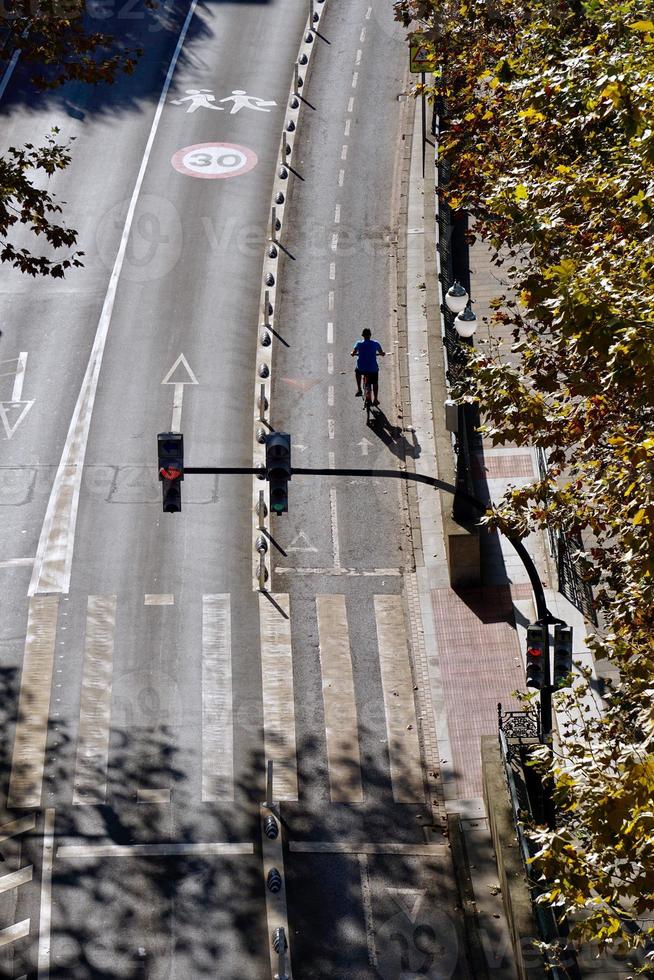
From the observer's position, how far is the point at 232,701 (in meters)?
24.2

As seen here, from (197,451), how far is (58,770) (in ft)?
28.0

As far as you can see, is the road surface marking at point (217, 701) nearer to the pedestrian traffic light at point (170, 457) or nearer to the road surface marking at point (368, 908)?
the road surface marking at point (368, 908)

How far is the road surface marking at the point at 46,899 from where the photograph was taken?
1988 cm

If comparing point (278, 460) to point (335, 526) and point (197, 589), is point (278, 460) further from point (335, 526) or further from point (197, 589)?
point (335, 526)

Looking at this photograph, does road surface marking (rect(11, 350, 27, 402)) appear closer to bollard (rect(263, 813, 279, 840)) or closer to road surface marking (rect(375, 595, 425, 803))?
road surface marking (rect(375, 595, 425, 803))

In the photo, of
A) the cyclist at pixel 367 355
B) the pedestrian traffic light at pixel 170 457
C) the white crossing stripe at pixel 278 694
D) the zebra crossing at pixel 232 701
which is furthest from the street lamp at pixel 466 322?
the pedestrian traffic light at pixel 170 457

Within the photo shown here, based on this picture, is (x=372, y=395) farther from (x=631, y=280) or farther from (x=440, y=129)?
(x=631, y=280)

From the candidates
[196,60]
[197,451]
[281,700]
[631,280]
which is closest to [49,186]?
[196,60]

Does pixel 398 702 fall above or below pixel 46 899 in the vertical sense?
above

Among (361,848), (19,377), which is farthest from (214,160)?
(361,848)

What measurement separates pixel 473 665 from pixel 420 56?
15.5 meters

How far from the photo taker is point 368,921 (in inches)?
818

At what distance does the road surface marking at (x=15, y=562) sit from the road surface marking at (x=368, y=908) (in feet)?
28.3

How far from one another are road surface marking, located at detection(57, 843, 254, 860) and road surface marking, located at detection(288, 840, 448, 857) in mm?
765
